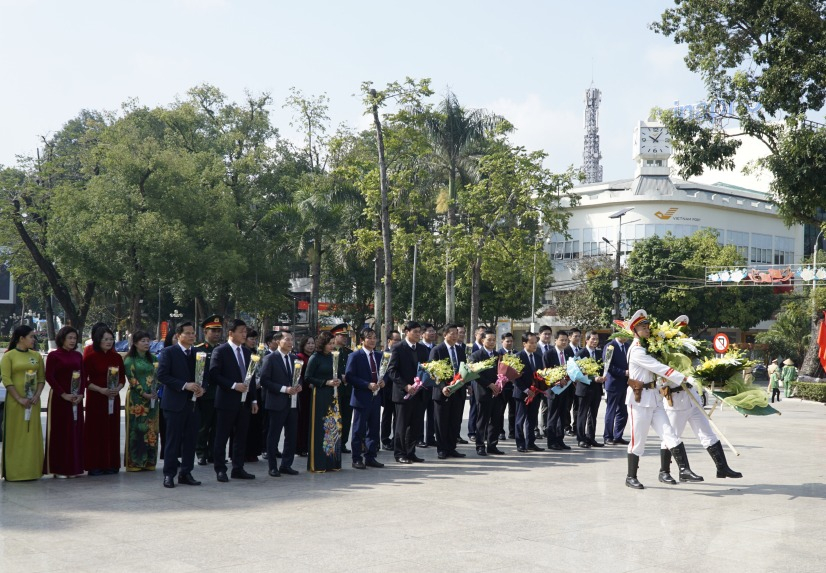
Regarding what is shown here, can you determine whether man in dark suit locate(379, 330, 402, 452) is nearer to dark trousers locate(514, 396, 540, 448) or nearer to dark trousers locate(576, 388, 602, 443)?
dark trousers locate(514, 396, 540, 448)

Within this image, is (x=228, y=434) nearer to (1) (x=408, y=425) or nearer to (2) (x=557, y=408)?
(1) (x=408, y=425)

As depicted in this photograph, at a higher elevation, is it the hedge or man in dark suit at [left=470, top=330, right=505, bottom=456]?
man in dark suit at [left=470, top=330, right=505, bottom=456]

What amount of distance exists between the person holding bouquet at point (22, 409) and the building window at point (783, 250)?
213ft

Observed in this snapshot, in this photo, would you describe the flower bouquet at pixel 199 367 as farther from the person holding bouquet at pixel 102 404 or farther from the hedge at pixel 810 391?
the hedge at pixel 810 391

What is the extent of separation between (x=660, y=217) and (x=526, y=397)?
51.9 m

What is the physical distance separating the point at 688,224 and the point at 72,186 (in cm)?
4186

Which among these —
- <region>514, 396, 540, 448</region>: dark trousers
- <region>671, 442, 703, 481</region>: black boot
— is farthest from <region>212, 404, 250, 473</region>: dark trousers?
<region>671, 442, 703, 481</region>: black boot

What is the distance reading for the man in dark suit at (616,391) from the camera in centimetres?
1408

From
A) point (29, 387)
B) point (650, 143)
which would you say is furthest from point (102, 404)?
point (650, 143)

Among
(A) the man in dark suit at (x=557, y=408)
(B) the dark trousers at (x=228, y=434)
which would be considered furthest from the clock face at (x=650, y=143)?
(B) the dark trousers at (x=228, y=434)

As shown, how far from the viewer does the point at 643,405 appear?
10.1 metres

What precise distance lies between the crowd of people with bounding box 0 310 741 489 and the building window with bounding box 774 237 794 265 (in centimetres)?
6049

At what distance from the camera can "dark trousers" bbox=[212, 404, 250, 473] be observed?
33.4 feet

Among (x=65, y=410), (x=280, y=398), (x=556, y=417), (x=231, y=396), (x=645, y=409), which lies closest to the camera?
(x=645, y=409)
